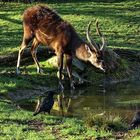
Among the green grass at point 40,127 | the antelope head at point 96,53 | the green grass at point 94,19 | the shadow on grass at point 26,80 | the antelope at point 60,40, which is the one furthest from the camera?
the green grass at point 94,19

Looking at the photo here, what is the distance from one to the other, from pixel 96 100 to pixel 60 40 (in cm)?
242

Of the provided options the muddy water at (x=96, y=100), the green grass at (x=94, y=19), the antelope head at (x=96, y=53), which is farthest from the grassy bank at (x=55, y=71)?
the antelope head at (x=96, y=53)

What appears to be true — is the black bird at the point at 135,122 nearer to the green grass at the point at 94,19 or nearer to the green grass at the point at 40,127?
the green grass at the point at 40,127

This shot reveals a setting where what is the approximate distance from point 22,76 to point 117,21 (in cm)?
1010

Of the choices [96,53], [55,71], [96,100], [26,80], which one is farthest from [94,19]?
[96,100]

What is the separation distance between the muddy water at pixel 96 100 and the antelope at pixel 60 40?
0.72 m

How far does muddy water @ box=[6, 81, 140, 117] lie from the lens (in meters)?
13.4

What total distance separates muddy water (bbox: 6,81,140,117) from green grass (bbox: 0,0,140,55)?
409 cm

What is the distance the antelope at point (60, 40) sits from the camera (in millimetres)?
15842

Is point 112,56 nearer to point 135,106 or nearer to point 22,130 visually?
point 135,106

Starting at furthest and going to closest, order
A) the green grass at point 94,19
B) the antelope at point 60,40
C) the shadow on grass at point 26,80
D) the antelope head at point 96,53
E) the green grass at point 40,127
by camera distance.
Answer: the green grass at point 94,19, the antelope at point 60,40, the antelope head at point 96,53, the shadow on grass at point 26,80, the green grass at point 40,127

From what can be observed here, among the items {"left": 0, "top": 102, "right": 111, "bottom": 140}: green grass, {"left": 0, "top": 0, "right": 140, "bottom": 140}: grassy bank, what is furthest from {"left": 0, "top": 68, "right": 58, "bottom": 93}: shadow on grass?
{"left": 0, "top": 102, "right": 111, "bottom": 140}: green grass

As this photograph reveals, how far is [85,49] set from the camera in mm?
15977

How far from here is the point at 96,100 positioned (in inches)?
580
